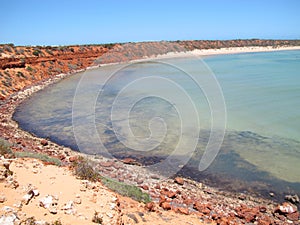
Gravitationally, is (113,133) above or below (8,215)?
below

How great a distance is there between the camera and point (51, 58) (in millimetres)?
37562

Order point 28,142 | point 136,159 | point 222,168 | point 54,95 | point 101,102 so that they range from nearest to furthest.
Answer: point 222,168, point 136,159, point 28,142, point 101,102, point 54,95

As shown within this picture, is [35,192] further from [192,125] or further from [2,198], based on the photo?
[192,125]

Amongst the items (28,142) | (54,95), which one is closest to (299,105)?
(28,142)

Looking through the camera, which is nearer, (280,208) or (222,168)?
(280,208)

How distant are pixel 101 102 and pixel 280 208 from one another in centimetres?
1545

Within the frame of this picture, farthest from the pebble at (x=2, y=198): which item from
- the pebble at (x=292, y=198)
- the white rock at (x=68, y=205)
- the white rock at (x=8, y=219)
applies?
the pebble at (x=292, y=198)

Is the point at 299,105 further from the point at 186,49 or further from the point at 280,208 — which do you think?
the point at 186,49

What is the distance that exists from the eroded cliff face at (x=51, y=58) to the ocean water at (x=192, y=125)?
14.9 feet

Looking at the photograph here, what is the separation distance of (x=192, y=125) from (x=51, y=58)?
96.9 feet

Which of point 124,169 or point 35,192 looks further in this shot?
point 124,169

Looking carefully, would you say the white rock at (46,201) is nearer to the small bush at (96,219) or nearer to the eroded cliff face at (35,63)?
the small bush at (96,219)

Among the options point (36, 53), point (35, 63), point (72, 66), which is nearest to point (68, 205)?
point (35, 63)

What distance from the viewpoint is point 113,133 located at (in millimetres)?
13383
